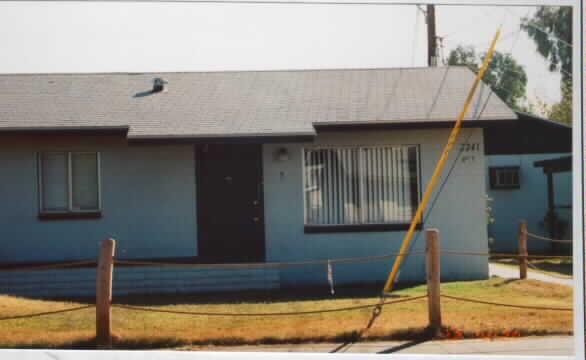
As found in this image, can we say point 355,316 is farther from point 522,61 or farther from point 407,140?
point 522,61

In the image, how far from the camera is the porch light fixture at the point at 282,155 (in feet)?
33.9

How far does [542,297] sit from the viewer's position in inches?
342

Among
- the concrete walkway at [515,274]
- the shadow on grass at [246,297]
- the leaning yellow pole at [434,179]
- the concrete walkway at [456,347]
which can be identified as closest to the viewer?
the concrete walkway at [456,347]

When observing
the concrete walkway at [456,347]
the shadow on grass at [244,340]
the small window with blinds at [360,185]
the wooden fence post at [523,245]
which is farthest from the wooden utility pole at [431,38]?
the concrete walkway at [456,347]

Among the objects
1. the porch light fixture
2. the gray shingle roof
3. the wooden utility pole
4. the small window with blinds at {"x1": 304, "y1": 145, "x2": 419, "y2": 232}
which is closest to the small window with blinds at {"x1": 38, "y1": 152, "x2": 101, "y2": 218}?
the gray shingle roof

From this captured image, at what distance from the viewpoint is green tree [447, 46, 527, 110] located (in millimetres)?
12539

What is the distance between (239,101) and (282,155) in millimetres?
1532

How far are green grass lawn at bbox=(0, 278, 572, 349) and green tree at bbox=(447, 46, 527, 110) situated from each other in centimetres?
525

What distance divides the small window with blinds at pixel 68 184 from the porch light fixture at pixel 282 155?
3.17m

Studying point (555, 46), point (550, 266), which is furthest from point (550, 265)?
point (555, 46)

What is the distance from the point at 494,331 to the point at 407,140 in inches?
173

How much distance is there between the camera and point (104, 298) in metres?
6.64

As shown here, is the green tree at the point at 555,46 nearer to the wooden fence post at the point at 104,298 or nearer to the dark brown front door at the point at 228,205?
the dark brown front door at the point at 228,205

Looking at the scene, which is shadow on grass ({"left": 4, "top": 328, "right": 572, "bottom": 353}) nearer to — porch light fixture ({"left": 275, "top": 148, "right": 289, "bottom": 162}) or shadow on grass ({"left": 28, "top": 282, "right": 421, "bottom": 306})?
shadow on grass ({"left": 28, "top": 282, "right": 421, "bottom": 306})
